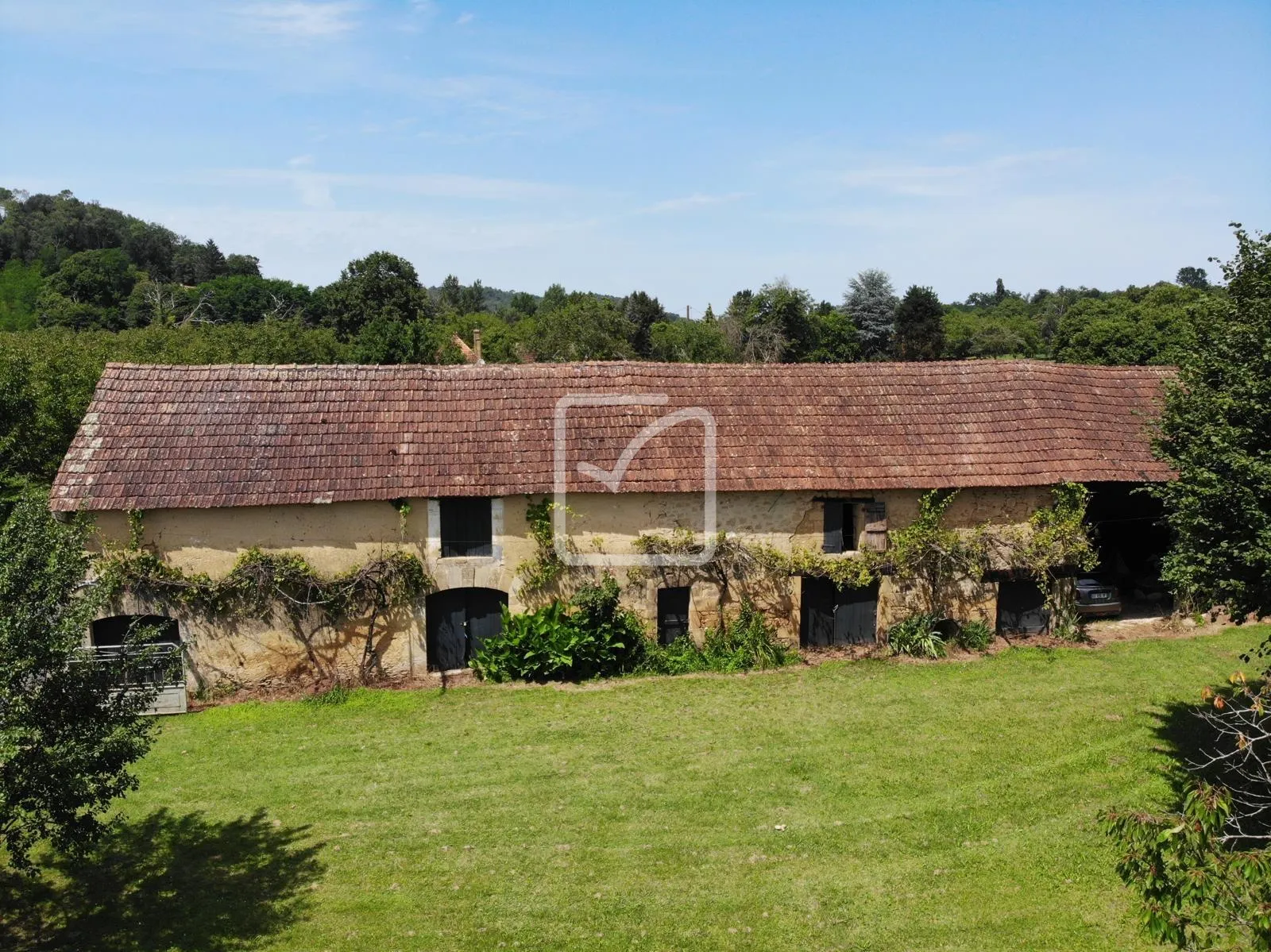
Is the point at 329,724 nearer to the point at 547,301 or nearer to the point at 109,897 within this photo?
A: the point at 109,897

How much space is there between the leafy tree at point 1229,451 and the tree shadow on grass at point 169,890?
12.0 meters

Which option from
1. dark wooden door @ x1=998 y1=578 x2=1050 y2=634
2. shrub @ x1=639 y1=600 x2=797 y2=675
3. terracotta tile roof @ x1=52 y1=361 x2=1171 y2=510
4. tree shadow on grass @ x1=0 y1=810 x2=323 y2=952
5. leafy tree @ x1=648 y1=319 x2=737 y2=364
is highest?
leafy tree @ x1=648 y1=319 x2=737 y2=364

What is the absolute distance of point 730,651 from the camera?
1783cm

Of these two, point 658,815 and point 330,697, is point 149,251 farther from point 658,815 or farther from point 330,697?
point 658,815

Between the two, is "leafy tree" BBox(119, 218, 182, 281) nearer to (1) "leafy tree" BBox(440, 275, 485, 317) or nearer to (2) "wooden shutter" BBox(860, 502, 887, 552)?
(1) "leafy tree" BBox(440, 275, 485, 317)

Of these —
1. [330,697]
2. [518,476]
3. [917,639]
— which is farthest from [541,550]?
[917,639]

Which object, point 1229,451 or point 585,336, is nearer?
point 1229,451

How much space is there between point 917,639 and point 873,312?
59.0 m

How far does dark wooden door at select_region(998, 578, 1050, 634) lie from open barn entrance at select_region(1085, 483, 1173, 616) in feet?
7.04

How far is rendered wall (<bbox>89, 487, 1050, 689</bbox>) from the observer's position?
16625 mm

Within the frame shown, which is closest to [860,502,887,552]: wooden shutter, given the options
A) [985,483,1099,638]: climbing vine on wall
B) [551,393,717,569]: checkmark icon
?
[985,483,1099,638]: climbing vine on wall

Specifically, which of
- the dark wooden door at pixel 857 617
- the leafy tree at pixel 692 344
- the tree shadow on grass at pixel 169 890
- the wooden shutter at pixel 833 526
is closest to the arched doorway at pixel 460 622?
the tree shadow on grass at pixel 169 890

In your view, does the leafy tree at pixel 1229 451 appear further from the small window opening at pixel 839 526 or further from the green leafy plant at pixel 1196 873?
the small window opening at pixel 839 526

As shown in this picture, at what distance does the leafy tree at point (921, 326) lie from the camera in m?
65.0
